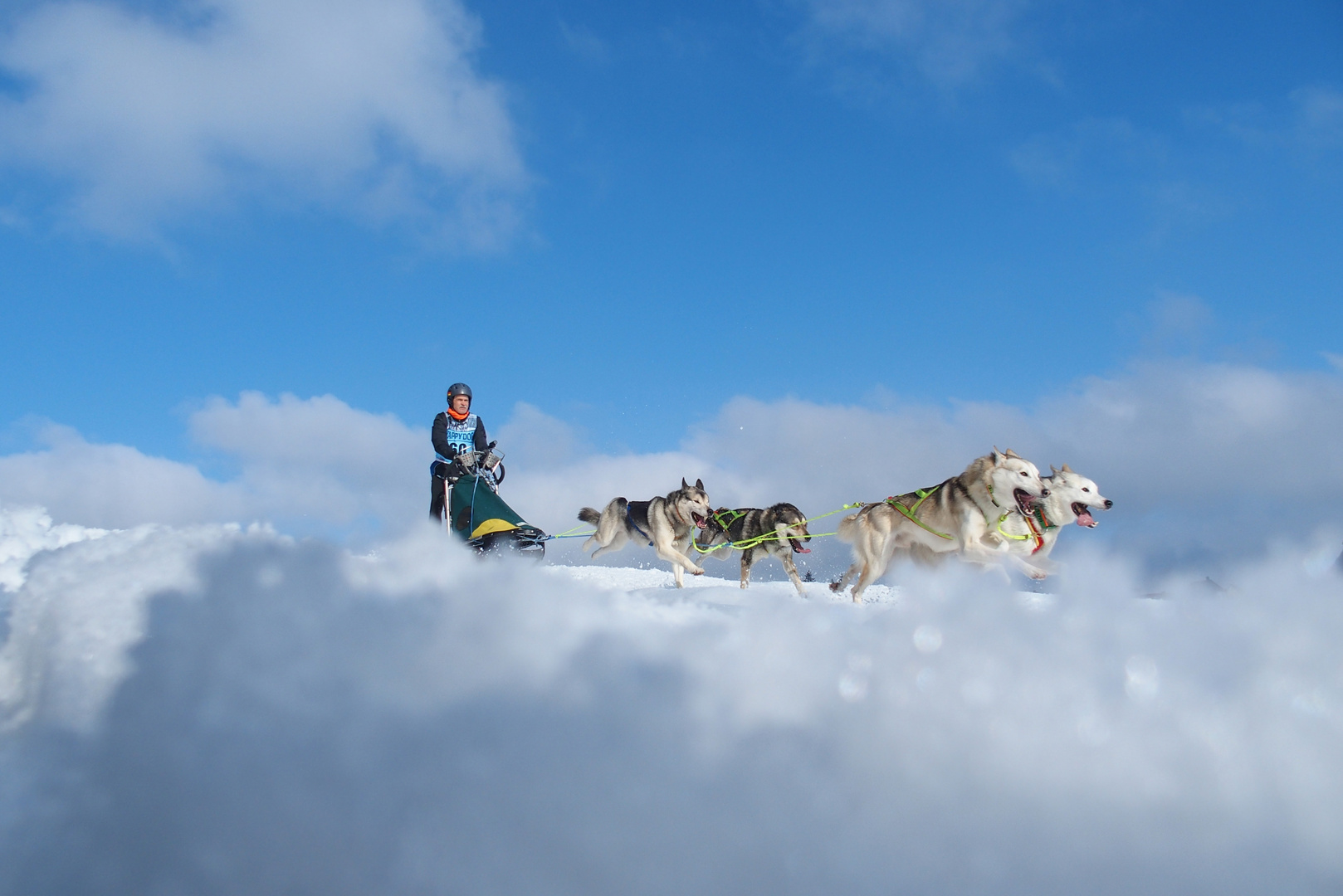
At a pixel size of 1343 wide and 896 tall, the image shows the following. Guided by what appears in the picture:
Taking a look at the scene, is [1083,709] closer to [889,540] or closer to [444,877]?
[444,877]

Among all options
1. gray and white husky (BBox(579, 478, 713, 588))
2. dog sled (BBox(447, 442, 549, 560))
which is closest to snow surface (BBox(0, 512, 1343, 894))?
dog sled (BBox(447, 442, 549, 560))

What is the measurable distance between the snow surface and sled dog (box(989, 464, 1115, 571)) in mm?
5200

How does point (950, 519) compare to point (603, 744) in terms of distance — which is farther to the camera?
point (950, 519)

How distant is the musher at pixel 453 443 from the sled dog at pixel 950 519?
4.47 metres

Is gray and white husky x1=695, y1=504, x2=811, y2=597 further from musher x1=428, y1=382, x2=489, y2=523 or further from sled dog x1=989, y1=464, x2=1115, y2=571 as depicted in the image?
musher x1=428, y1=382, x2=489, y2=523

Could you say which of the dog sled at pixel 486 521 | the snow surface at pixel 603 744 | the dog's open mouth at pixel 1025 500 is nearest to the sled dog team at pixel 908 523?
the dog's open mouth at pixel 1025 500

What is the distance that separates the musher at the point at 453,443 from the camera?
27.5 feet

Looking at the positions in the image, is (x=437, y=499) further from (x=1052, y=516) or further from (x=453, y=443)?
(x=1052, y=516)

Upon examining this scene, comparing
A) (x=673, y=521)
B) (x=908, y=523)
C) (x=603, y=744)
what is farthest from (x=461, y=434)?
(x=603, y=744)

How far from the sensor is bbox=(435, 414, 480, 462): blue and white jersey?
338 inches

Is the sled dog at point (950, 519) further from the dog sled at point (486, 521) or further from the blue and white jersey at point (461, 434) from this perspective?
the blue and white jersey at point (461, 434)

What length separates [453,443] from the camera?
861 cm

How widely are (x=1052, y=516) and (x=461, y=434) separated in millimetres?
6219

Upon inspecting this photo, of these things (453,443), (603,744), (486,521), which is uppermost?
(453,443)
